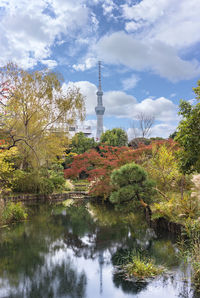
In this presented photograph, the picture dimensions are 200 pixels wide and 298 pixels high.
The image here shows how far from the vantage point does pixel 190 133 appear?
18.7 feet

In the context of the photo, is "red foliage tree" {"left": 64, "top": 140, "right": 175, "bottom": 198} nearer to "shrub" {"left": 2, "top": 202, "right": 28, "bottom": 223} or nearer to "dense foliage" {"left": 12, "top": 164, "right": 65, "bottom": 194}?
"dense foliage" {"left": 12, "top": 164, "right": 65, "bottom": 194}

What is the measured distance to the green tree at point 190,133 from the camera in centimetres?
562

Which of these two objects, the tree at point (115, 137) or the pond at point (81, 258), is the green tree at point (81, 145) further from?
the pond at point (81, 258)

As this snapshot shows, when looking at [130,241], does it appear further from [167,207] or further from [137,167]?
[137,167]

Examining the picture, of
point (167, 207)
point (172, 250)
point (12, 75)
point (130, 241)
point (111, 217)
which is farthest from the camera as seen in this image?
point (12, 75)

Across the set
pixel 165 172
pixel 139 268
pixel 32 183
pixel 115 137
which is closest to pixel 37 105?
pixel 32 183

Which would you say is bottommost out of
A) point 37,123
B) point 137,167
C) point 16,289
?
point 16,289

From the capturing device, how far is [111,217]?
1143cm

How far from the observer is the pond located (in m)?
4.84

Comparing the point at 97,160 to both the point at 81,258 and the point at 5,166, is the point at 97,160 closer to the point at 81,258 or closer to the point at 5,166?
the point at 5,166

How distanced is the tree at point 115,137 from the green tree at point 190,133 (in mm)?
26216

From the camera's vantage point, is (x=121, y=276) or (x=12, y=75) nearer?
(x=121, y=276)

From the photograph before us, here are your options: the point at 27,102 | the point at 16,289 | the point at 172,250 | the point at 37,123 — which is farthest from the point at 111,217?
the point at 37,123

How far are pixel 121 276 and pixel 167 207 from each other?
3.64 meters
